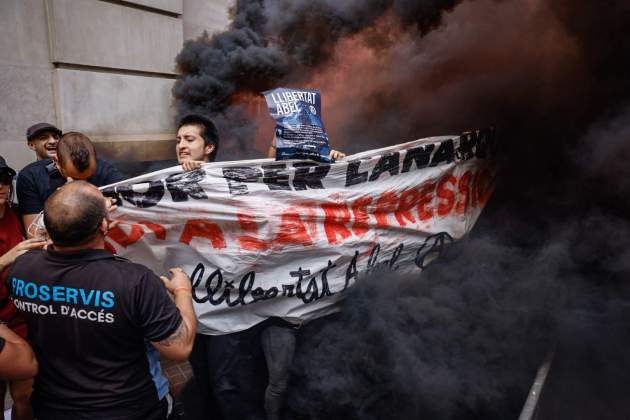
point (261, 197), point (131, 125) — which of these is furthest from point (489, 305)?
point (131, 125)

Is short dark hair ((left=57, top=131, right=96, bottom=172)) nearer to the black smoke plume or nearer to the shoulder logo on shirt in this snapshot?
the shoulder logo on shirt

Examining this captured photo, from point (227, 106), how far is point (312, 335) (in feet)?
20.1

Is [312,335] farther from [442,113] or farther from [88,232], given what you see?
[442,113]

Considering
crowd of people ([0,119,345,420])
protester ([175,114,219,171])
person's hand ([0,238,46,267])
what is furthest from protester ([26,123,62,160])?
crowd of people ([0,119,345,420])

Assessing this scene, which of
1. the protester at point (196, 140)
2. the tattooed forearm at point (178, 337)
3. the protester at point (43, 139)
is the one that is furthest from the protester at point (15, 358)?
the protester at point (43, 139)

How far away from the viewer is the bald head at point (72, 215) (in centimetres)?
162

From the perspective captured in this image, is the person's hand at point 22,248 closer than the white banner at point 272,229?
Yes

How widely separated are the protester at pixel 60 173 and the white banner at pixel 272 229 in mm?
427

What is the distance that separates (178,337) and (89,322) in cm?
34

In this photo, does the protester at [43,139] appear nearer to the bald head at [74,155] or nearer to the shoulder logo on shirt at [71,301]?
the bald head at [74,155]

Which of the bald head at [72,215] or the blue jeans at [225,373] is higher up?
the bald head at [72,215]

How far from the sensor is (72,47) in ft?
18.5

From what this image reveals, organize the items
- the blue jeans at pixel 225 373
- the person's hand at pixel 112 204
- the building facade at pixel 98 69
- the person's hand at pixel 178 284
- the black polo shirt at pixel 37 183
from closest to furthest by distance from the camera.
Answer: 1. the person's hand at pixel 178 284
2. the person's hand at pixel 112 204
3. the blue jeans at pixel 225 373
4. the black polo shirt at pixel 37 183
5. the building facade at pixel 98 69

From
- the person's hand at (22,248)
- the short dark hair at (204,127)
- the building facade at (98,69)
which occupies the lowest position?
the person's hand at (22,248)
